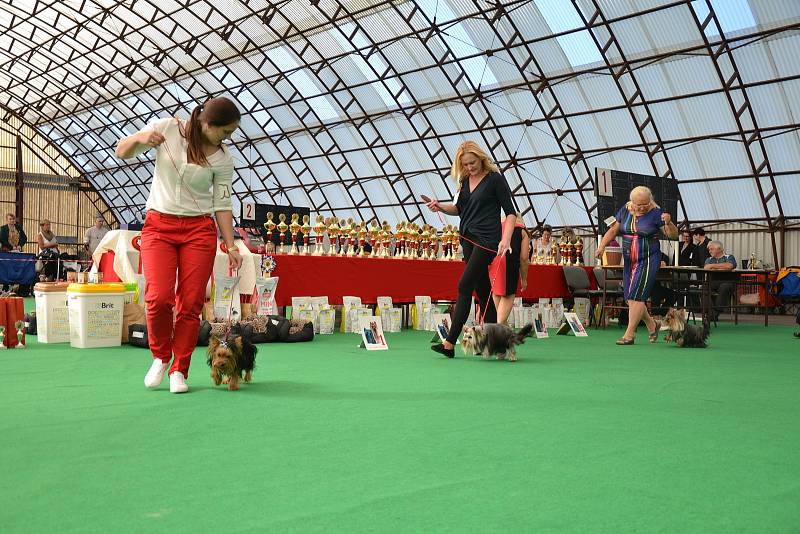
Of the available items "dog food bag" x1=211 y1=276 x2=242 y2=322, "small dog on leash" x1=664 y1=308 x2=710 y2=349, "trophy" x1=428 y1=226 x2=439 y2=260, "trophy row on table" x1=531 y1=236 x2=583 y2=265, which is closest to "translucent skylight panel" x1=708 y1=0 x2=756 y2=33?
"trophy row on table" x1=531 y1=236 x2=583 y2=265

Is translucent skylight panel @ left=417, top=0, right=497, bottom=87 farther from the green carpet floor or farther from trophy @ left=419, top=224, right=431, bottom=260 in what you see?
the green carpet floor

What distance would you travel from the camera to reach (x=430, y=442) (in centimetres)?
222

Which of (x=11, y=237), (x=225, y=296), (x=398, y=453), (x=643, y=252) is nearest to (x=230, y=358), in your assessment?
(x=398, y=453)

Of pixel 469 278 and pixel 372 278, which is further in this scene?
pixel 372 278

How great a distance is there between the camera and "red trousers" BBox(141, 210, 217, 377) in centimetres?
309

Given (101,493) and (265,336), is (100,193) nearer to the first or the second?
(265,336)

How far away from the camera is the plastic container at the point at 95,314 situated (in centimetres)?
496

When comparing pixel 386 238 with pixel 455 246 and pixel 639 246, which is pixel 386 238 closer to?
pixel 455 246

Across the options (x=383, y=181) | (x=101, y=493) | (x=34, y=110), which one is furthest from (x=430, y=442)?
(x=34, y=110)

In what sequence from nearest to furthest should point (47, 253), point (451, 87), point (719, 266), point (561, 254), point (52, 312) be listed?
point (52, 312)
point (719, 266)
point (561, 254)
point (47, 253)
point (451, 87)

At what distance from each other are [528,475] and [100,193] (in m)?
32.3

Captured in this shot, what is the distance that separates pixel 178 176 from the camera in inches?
121

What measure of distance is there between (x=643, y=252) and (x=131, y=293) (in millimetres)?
3976

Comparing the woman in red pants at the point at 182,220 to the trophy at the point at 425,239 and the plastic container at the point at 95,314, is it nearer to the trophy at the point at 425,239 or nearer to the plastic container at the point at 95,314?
the plastic container at the point at 95,314
